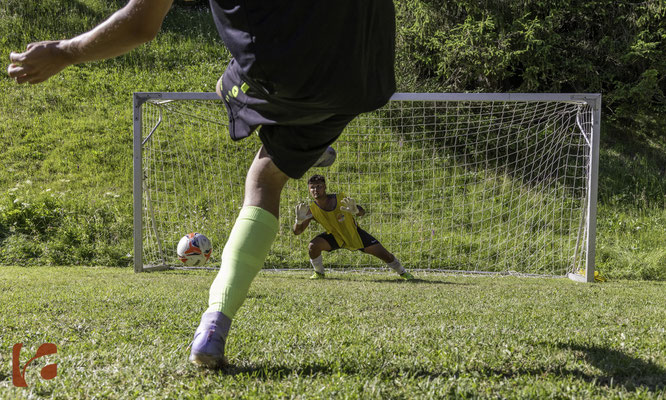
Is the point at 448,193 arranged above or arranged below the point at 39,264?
above

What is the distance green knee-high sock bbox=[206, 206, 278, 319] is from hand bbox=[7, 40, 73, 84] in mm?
760

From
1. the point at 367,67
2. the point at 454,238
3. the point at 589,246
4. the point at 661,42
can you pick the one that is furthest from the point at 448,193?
the point at 367,67

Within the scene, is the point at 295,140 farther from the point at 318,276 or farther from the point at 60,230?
the point at 60,230

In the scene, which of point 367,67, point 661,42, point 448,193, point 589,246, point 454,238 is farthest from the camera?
point 661,42

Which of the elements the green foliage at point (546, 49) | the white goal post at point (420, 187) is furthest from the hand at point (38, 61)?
the green foliage at point (546, 49)

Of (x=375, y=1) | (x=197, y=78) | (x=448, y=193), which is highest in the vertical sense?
(x=197, y=78)

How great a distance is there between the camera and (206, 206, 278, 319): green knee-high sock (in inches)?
74.5

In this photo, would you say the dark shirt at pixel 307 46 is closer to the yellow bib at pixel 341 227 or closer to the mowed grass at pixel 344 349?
the mowed grass at pixel 344 349

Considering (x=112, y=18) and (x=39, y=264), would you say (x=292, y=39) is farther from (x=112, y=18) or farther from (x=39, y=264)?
(x=39, y=264)

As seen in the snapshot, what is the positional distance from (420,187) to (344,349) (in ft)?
24.5

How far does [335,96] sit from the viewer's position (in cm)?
185

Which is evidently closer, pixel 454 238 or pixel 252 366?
pixel 252 366

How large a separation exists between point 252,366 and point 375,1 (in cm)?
125

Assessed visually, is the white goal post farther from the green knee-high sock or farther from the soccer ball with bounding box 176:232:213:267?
the green knee-high sock
